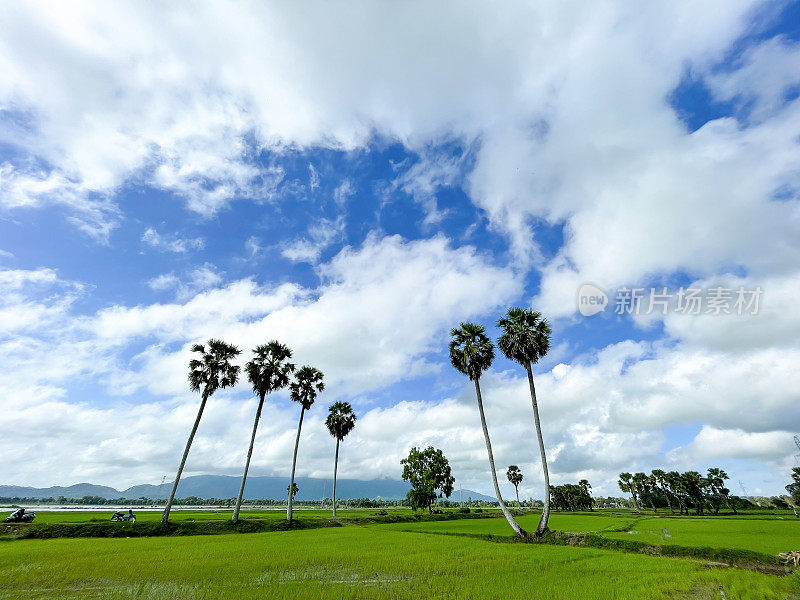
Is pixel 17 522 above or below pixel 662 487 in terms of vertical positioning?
below

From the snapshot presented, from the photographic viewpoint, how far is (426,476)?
85.5m

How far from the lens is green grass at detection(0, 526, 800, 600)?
51.7 ft

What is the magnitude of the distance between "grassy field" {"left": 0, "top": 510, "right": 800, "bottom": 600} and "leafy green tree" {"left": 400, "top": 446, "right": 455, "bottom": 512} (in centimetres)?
5998

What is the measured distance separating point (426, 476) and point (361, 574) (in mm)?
71471

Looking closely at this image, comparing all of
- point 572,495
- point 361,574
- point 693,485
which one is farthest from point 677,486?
point 361,574

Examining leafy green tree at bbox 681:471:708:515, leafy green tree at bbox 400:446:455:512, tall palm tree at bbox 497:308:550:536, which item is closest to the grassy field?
tall palm tree at bbox 497:308:550:536

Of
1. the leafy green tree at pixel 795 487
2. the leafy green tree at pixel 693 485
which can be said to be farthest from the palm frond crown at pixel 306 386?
the leafy green tree at pixel 795 487

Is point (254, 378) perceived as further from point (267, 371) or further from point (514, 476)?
point (514, 476)

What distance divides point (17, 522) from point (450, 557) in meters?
42.9

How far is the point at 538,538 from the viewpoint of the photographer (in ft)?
108

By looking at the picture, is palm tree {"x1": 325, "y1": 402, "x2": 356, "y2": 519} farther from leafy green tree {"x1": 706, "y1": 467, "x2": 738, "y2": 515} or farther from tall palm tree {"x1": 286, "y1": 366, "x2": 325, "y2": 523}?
leafy green tree {"x1": 706, "y1": 467, "x2": 738, "y2": 515}

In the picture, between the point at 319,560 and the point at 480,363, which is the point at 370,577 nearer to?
the point at 319,560

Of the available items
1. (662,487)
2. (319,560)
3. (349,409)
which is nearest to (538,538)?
(319,560)

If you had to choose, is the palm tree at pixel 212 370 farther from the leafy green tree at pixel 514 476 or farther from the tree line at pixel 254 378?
the leafy green tree at pixel 514 476
